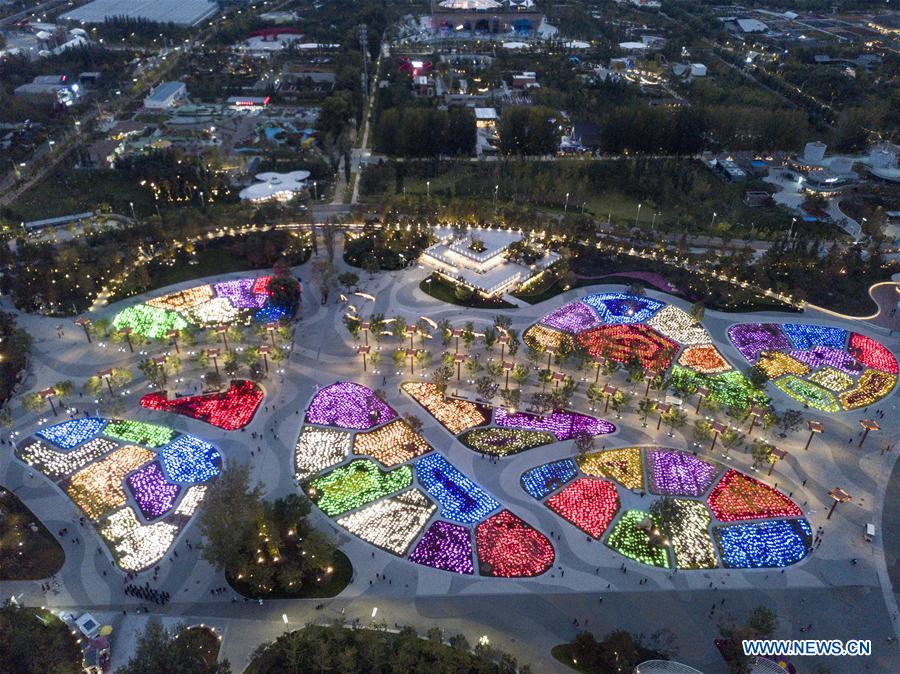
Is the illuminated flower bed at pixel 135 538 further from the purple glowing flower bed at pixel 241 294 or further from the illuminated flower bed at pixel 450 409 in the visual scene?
the purple glowing flower bed at pixel 241 294

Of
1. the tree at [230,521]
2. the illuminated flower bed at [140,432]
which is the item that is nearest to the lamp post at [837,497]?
the tree at [230,521]

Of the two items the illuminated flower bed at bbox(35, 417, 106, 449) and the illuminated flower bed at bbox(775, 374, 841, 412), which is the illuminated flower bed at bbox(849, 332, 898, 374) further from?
the illuminated flower bed at bbox(35, 417, 106, 449)

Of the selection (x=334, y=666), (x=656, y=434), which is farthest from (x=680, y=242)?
(x=334, y=666)

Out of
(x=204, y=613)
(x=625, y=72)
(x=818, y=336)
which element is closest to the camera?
(x=204, y=613)

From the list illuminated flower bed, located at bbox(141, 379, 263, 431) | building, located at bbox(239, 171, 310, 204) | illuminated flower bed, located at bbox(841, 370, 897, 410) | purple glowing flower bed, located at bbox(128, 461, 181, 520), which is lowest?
purple glowing flower bed, located at bbox(128, 461, 181, 520)

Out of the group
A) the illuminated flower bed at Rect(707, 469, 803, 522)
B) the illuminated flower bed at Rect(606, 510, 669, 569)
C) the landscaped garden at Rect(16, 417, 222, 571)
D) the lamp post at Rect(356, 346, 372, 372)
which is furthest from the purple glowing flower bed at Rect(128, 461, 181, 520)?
the illuminated flower bed at Rect(707, 469, 803, 522)

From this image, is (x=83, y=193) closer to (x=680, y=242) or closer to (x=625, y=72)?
(x=680, y=242)
